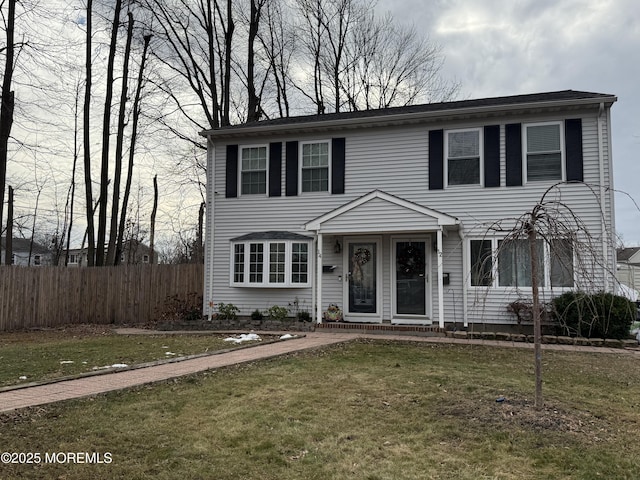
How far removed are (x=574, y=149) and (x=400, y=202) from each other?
397cm

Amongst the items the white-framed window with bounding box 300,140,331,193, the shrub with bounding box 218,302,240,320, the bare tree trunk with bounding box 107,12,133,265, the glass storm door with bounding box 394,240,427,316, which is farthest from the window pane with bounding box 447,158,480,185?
the bare tree trunk with bounding box 107,12,133,265

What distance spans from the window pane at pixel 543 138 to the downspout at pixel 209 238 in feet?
26.8

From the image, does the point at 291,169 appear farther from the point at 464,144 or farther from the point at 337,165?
the point at 464,144

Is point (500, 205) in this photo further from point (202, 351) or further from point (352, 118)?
point (202, 351)

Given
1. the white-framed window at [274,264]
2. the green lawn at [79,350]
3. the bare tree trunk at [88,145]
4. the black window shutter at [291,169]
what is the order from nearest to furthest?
the green lawn at [79,350] → the white-framed window at [274,264] → the black window shutter at [291,169] → the bare tree trunk at [88,145]

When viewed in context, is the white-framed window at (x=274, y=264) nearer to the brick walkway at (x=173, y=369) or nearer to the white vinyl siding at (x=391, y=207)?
the white vinyl siding at (x=391, y=207)

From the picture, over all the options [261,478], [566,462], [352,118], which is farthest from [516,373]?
[352,118]

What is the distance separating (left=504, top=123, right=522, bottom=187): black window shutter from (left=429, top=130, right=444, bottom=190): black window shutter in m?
1.49

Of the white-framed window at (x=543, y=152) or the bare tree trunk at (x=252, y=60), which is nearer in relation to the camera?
the white-framed window at (x=543, y=152)

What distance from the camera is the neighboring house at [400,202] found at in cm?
1077

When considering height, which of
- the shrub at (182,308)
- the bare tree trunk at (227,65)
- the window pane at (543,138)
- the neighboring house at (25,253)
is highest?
the bare tree trunk at (227,65)

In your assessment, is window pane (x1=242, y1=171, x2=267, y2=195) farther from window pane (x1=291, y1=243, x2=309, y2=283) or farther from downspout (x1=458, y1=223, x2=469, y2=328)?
downspout (x1=458, y1=223, x2=469, y2=328)

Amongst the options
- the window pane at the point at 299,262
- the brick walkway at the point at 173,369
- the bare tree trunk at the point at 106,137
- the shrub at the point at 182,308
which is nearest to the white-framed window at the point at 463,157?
the brick walkway at the point at 173,369

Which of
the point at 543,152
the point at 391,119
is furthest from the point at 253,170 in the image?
the point at 543,152
